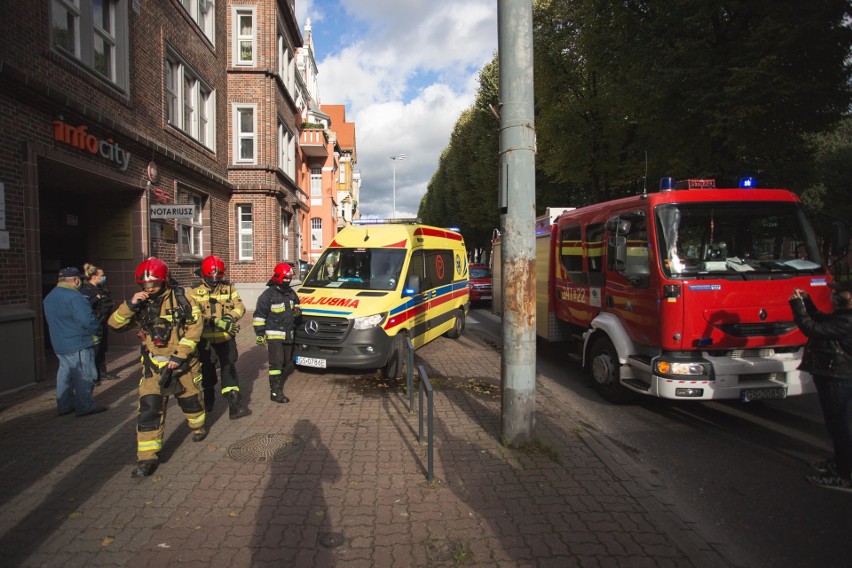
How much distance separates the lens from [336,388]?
7141mm

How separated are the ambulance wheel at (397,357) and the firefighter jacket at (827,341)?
4.88m

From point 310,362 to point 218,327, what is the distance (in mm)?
1811

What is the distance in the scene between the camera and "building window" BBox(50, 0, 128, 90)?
8.02 m

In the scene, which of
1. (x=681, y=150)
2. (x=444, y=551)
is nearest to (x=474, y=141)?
(x=681, y=150)

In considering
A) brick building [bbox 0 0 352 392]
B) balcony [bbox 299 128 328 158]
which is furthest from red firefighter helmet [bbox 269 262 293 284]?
balcony [bbox 299 128 328 158]

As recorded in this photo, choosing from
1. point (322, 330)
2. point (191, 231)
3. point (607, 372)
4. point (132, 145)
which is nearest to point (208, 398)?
point (322, 330)

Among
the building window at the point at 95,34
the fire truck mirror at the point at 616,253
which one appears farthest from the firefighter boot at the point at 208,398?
the building window at the point at 95,34

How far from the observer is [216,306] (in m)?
5.39

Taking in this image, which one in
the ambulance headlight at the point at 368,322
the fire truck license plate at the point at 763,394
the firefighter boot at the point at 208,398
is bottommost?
the firefighter boot at the point at 208,398

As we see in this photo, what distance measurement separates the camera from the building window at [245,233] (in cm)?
1711

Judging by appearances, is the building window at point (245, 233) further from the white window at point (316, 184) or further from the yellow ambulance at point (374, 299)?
the white window at point (316, 184)

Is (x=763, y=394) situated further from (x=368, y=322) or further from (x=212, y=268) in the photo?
(x=212, y=268)

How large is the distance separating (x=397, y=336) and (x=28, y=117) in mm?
6283

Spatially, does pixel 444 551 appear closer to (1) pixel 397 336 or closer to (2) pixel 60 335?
(1) pixel 397 336
